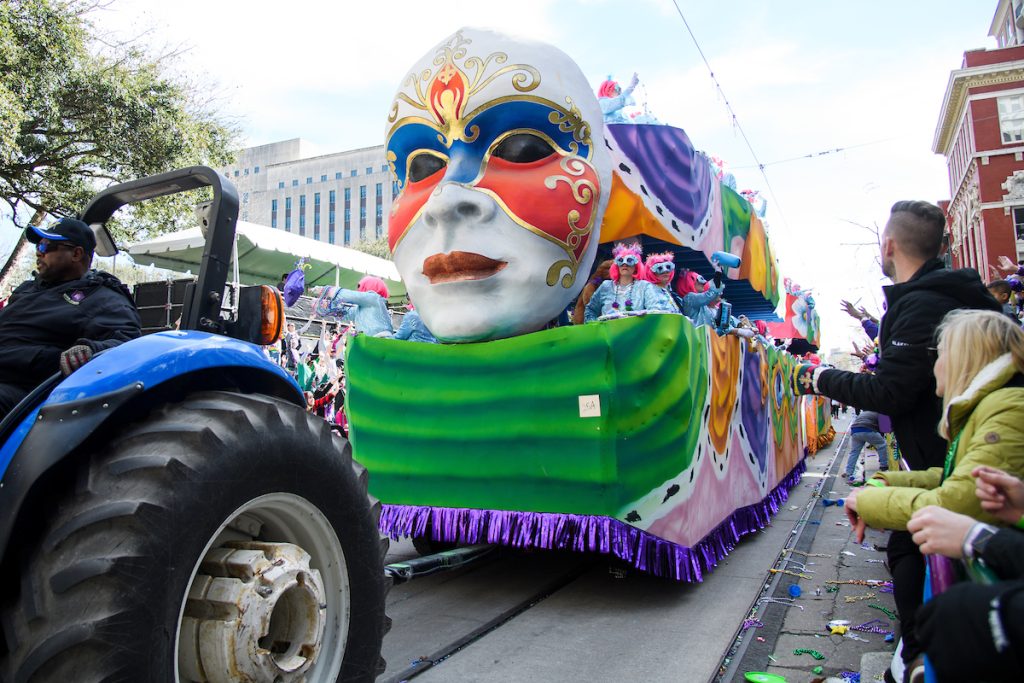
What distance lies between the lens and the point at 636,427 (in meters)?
4.10

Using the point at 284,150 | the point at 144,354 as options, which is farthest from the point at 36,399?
the point at 284,150

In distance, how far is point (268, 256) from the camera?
626 inches

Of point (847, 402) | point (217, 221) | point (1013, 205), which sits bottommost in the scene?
point (847, 402)

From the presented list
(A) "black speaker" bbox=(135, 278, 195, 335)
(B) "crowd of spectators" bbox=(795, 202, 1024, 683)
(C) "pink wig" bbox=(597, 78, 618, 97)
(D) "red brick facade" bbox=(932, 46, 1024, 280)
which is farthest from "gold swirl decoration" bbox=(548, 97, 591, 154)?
(D) "red brick facade" bbox=(932, 46, 1024, 280)

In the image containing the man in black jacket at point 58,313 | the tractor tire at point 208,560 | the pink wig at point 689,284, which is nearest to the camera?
the tractor tire at point 208,560

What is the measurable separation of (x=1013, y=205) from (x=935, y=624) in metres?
33.1

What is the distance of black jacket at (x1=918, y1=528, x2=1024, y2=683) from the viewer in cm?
123

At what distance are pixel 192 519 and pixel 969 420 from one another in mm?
2116

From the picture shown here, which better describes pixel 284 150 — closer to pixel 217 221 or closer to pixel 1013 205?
pixel 1013 205

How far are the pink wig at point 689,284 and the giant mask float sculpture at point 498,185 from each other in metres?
1.49

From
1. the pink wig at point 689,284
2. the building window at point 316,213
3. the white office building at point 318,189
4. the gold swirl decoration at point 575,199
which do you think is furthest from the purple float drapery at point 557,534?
the building window at point 316,213

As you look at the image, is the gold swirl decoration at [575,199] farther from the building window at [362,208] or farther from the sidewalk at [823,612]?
the building window at [362,208]

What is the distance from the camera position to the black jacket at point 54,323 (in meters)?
2.29

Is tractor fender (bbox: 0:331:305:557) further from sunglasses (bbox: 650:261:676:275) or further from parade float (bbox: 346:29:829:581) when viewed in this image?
sunglasses (bbox: 650:261:676:275)
